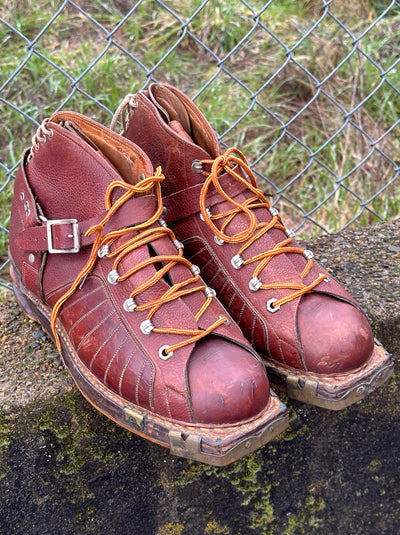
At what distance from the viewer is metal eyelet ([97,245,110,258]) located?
1137 mm

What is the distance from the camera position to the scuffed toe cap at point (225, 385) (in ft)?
3.38

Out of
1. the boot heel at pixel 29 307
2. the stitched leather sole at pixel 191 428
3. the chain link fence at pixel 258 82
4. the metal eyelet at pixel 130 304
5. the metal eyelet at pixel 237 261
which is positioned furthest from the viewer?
the chain link fence at pixel 258 82

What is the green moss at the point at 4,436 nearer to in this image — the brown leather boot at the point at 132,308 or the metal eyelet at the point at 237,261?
the brown leather boot at the point at 132,308

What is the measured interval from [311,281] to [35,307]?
1.99ft

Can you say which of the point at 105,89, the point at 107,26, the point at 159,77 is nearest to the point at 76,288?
the point at 105,89

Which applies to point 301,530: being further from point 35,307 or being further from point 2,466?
point 35,307

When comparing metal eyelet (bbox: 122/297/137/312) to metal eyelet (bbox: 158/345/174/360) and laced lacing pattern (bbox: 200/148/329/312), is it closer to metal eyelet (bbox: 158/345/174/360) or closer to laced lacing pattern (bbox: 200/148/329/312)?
metal eyelet (bbox: 158/345/174/360)

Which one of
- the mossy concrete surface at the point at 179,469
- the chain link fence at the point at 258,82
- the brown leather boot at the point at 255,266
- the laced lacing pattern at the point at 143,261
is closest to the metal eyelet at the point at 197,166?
the brown leather boot at the point at 255,266

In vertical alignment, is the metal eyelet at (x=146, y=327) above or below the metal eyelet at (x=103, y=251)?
below

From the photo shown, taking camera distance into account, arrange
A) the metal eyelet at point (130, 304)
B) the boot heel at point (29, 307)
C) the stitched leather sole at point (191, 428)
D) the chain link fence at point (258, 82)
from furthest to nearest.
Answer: the chain link fence at point (258, 82) → the boot heel at point (29, 307) → the metal eyelet at point (130, 304) → the stitched leather sole at point (191, 428)

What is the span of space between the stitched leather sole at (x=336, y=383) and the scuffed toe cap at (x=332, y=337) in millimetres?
16

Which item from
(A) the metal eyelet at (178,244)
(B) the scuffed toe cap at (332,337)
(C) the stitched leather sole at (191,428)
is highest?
(B) the scuffed toe cap at (332,337)

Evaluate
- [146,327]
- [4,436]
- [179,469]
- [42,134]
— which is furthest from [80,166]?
[179,469]

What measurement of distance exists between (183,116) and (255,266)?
36 centimetres
